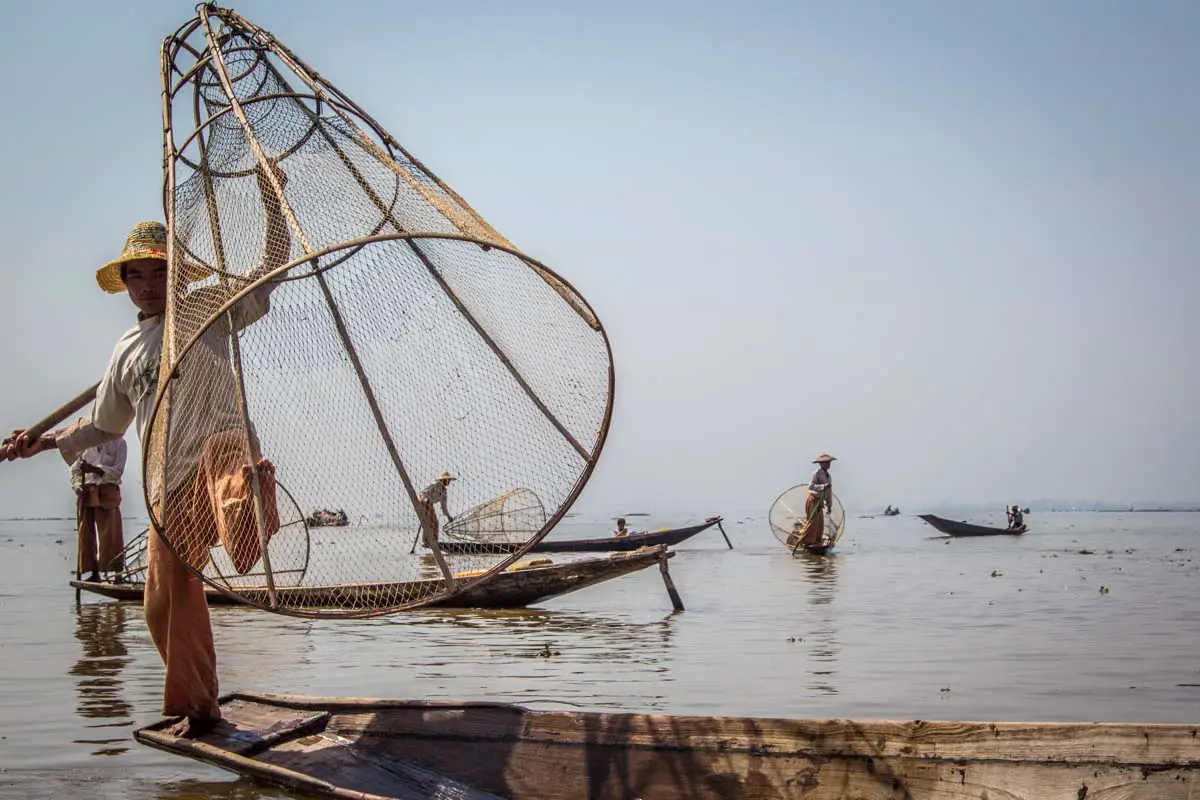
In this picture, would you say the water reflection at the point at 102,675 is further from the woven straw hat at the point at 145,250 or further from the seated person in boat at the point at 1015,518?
the seated person in boat at the point at 1015,518

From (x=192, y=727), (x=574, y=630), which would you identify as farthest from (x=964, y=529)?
(x=192, y=727)

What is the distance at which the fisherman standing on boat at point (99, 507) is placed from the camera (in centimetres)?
1053

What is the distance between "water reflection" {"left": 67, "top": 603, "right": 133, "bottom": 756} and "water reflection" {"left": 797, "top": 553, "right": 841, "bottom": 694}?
3506mm

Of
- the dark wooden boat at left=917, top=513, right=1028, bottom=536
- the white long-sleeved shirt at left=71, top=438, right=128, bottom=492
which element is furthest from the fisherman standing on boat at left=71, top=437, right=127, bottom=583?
the dark wooden boat at left=917, top=513, right=1028, bottom=536

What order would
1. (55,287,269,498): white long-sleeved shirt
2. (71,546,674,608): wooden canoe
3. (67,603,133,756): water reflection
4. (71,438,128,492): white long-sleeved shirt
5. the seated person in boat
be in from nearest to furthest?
(55,287,269,498): white long-sleeved shirt → (67,603,133,756): water reflection → (71,546,674,608): wooden canoe → (71,438,128,492): white long-sleeved shirt → the seated person in boat

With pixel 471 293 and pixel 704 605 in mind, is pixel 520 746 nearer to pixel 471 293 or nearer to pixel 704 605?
pixel 471 293

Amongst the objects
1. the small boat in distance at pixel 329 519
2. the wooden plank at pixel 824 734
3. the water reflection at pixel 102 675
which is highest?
the small boat in distance at pixel 329 519

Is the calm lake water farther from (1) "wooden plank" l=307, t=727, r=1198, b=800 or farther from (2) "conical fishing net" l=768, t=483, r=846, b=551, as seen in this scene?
(2) "conical fishing net" l=768, t=483, r=846, b=551

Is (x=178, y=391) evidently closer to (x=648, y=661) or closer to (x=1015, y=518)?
(x=648, y=661)

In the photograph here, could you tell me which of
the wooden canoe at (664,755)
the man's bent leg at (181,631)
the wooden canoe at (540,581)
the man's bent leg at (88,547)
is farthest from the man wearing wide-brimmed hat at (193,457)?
the man's bent leg at (88,547)

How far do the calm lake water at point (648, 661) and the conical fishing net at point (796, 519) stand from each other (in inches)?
255

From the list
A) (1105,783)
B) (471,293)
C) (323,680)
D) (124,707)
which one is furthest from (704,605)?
(1105,783)

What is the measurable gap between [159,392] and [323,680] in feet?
11.4

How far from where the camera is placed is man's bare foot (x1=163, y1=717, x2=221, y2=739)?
382cm
